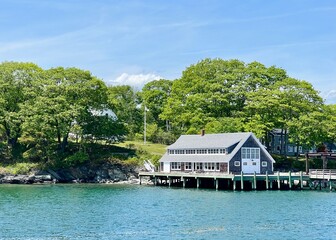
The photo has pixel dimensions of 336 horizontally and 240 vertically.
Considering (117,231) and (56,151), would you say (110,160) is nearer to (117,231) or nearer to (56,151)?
(56,151)

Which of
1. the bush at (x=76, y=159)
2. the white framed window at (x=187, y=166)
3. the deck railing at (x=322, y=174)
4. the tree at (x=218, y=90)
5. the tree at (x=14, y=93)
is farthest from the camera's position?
the tree at (x=218, y=90)

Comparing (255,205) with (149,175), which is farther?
(149,175)

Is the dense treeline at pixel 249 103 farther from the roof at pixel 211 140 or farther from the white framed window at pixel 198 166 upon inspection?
the white framed window at pixel 198 166

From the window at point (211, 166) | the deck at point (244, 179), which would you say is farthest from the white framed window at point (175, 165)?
the window at point (211, 166)

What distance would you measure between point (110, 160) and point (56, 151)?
8938 millimetres

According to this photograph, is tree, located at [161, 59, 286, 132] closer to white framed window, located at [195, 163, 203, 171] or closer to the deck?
white framed window, located at [195, 163, 203, 171]

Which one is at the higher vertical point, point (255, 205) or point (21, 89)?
point (21, 89)

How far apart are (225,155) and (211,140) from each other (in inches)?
175

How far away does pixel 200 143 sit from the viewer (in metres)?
77.9

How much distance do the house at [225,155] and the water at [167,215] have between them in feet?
24.8

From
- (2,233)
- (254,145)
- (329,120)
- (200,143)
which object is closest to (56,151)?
(200,143)

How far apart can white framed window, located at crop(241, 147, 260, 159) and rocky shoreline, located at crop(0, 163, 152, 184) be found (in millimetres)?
16067

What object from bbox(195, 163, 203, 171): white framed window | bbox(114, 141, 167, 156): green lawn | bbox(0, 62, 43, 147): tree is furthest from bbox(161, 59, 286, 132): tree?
bbox(0, 62, 43, 147): tree

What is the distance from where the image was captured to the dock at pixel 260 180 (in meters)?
69.1
